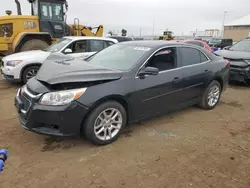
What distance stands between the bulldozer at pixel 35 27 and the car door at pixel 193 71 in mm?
Answer: 6507

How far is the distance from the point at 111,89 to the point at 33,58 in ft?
14.0

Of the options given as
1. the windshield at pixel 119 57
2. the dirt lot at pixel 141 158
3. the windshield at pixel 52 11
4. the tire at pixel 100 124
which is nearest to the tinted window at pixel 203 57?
→ the dirt lot at pixel 141 158

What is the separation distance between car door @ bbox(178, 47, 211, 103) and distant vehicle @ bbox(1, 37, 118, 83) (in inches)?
131

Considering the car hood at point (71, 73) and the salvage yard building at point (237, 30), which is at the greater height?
the salvage yard building at point (237, 30)

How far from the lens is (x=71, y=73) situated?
10.9ft

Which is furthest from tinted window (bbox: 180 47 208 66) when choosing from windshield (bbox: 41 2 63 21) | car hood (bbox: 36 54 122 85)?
windshield (bbox: 41 2 63 21)

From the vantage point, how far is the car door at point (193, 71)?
4422mm

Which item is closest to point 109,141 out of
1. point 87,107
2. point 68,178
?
point 87,107

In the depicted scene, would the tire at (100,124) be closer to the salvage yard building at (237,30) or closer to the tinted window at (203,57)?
the tinted window at (203,57)

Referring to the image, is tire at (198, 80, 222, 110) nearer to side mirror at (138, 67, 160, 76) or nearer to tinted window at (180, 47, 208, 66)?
tinted window at (180, 47, 208, 66)

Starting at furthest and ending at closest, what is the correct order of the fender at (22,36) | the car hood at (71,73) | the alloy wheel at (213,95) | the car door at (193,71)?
the fender at (22,36) → the alloy wheel at (213,95) → the car door at (193,71) → the car hood at (71,73)

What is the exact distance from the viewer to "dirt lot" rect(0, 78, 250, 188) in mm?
2705

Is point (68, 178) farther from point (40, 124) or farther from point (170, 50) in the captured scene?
point (170, 50)

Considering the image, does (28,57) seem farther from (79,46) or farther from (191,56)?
(191,56)
